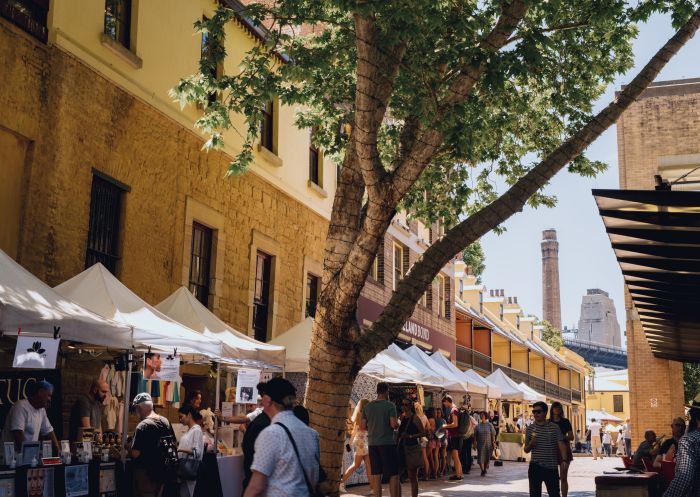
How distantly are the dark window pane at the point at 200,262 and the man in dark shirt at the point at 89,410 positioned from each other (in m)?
4.23

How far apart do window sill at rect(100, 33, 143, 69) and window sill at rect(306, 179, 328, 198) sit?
734 centimetres

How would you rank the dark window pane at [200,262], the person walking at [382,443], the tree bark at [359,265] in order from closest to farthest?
the tree bark at [359,265] → the person walking at [382,443] → the dark window pane at [200,262]

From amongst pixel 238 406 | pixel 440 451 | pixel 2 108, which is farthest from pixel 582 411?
pixel 2 108

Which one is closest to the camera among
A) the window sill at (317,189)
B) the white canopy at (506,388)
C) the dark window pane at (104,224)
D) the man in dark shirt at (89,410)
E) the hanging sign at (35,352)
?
the hanging sign at (35,352)

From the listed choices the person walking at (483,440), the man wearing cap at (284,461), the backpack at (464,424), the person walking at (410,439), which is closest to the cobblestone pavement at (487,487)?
the person walking at (483,440)

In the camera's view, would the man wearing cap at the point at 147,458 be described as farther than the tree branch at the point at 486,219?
No

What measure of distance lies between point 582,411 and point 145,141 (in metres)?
63.8

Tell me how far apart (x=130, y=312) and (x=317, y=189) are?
1096 centimetres

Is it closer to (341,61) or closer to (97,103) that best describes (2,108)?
(97,103)

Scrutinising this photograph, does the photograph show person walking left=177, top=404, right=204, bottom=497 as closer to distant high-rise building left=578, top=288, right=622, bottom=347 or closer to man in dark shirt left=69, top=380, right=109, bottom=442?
man in dark shirt left=69, top=380, right=109, bottom=442

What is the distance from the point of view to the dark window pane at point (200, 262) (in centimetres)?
1589

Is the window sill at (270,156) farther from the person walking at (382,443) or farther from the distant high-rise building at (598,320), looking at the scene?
the distant high-rise building at (598,320)

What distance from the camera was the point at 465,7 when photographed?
1147 centimetres

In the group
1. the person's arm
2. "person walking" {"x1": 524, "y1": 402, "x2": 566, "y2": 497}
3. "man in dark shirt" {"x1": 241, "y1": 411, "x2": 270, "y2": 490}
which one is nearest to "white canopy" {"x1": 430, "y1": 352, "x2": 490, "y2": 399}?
"person walking" {"x1": 524, "y1": 402, "x2": 566, "y2": 497}
